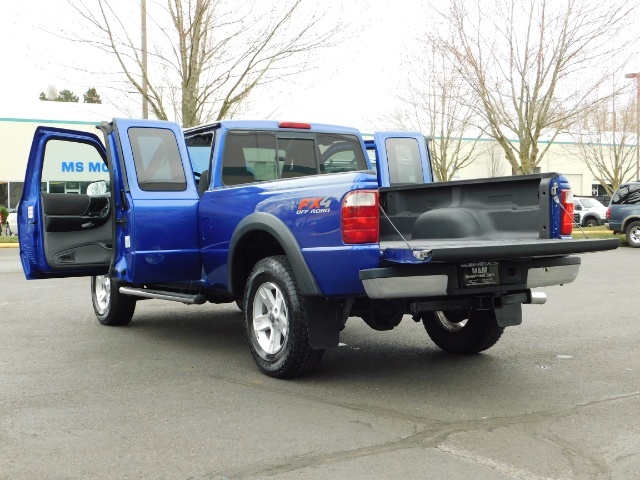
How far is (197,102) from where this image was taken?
64.2ft

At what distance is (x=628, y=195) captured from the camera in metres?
23.1

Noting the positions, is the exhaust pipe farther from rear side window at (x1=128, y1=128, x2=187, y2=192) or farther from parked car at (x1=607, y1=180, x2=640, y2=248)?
parked car at (x1=607, y1=180, x2=640, y2=248)

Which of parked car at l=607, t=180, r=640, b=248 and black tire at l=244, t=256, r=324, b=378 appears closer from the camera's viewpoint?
black tire at l=244, t=256, r=324, b=378

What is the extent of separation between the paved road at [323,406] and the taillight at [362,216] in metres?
1.10

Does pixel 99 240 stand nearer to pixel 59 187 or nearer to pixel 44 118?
pixel 59 187

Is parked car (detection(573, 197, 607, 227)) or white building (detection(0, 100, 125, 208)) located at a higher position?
white building (detection(0, 100, 125, 208))

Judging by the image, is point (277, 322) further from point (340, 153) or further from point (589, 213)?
point (589, 213)

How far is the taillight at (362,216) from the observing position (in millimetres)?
5172

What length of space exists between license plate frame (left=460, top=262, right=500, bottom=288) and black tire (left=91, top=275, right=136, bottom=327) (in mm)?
4245

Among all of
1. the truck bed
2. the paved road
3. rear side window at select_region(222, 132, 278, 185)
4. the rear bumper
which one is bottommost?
the paved road

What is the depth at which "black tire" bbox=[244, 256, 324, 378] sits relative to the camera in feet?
18.5

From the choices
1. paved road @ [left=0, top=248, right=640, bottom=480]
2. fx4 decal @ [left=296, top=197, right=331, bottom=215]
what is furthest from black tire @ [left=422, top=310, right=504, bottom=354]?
fx4 decal @ [left=296, top=197, right=331, bottom=215]

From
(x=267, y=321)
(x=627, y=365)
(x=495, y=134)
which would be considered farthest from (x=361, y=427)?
(x=495, y=134)

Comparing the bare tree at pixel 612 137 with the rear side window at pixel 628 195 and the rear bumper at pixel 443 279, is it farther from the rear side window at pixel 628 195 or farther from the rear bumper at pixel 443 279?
the rear bumper at pixel 443 279
